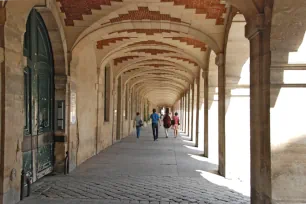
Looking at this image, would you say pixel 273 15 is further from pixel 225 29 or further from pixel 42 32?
pixel 42 32

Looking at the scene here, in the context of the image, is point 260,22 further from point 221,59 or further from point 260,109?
point 221,59

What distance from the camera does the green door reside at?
4961 millimetres

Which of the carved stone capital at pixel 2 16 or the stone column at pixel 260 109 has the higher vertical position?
the carved stone capital at pixel 2 16

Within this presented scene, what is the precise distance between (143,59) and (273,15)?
9.12 meters

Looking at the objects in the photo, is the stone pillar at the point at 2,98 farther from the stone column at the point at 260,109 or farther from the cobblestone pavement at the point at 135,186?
the stone column at the point at 260,109

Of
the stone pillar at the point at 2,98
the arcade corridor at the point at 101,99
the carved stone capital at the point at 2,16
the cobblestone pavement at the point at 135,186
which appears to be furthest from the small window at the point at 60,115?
the carved stone capital at the point at 2,16

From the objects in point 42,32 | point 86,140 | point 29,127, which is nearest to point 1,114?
point 29,127

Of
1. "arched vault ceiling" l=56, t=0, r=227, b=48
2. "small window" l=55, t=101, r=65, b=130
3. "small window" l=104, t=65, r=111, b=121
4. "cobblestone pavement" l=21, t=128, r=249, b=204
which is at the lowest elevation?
"cobblestone pavement" l=21, t=128, r=249, b=204

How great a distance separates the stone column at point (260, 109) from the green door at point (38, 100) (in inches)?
129

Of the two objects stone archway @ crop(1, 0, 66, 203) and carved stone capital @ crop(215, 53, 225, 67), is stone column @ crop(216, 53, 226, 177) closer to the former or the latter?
carved stone capital @ crop(215, 53, 225, 67)

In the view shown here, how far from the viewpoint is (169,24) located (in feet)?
22.8

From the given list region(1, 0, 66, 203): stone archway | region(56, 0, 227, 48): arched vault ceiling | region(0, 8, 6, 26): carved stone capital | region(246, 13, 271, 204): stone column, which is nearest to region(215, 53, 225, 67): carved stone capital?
region(56, 0, 227, 48): arched vault ceiling

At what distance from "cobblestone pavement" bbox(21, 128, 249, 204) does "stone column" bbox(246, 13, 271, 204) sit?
72 cm

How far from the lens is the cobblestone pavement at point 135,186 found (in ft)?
14.5
